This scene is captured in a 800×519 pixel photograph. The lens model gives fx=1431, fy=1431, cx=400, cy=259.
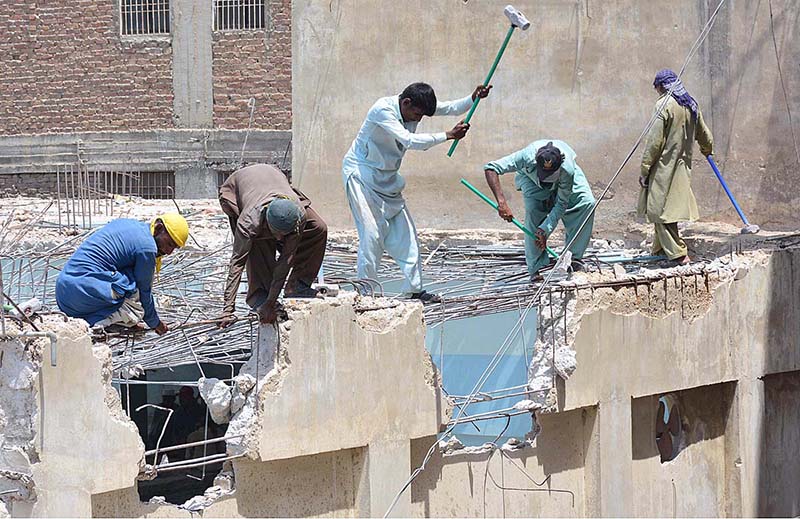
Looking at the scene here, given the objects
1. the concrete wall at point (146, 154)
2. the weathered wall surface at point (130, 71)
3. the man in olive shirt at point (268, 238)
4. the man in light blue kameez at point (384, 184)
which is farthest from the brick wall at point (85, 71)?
the man in olive shirt at point (268, 238)

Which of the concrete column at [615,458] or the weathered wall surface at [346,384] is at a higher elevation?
the weathered wall surface at [346,384]

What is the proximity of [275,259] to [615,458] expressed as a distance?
Result: 245 centimetres

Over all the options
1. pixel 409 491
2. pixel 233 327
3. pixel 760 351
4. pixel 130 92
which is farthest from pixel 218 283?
pixel 130 92

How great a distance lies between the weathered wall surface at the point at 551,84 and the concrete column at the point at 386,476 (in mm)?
5410

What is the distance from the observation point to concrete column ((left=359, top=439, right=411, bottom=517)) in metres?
7.25

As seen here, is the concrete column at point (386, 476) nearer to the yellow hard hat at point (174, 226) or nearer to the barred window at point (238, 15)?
the yellow hard hat at point (174, 226)

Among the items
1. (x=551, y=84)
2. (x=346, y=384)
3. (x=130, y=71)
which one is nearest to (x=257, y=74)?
(x=130, y=71)

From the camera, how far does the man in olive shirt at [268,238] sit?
22.4 ft

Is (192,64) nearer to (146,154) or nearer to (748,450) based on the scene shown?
(146,154)

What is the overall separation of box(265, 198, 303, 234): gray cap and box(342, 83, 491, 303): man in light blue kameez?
4.72ft

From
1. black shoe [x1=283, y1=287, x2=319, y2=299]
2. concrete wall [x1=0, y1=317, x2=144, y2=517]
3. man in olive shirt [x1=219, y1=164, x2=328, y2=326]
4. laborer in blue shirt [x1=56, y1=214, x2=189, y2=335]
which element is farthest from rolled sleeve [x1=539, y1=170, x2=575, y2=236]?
concrete wall [x1=0, y1=317, x2=144, y2=517]

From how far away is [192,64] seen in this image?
1980cm

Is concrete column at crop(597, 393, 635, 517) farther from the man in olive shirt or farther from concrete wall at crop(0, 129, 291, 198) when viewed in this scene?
concrete wall at crop(0, 129, 291, 198)

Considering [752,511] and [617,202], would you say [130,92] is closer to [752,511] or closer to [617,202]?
[617,202]
